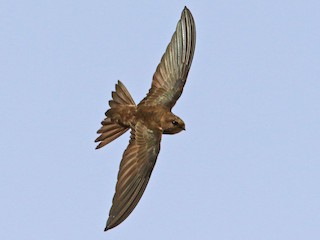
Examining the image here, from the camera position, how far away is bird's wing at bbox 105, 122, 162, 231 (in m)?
11.2

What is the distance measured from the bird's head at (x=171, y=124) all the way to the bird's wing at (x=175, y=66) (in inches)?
17.5

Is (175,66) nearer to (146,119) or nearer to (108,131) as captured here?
(146,119)

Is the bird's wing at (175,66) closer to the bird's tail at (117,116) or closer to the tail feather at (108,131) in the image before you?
the bird's tail at (117,116)

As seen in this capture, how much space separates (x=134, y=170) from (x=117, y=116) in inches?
44.2

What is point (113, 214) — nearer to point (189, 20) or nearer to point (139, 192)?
point (139, 192)

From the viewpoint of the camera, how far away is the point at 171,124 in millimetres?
12328

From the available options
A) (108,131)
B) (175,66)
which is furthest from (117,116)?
(175,66)

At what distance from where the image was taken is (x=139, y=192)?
1159cm

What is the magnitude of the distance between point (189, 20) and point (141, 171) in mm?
2596

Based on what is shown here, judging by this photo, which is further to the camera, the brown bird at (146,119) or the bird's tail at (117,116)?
the bird's tail at (117,116)

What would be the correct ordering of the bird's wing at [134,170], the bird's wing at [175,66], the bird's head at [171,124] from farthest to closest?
the bird's wing at [175,66] < the bird's head at [171,124] < the bird's wing at [134,170]

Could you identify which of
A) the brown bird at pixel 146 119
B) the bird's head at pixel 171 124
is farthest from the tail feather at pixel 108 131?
the bird's head at pixel 171 124

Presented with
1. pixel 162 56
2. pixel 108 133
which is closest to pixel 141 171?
pixel 108 133

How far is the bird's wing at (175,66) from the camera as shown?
12.9 m
